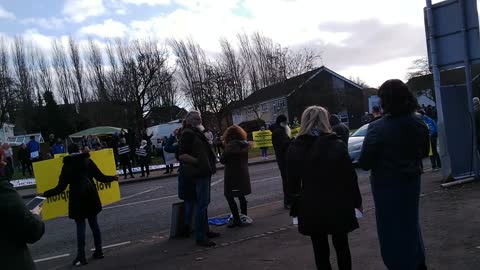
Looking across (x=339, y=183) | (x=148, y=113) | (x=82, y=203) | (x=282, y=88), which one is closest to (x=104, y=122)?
(x=148, y=113)

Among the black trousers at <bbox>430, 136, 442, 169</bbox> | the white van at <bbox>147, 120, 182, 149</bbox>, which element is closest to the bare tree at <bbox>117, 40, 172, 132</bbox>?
the white van at <bbox>147, 120, 182, 149</bbox>

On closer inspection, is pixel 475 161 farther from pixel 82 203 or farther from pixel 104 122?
pixel 104 122

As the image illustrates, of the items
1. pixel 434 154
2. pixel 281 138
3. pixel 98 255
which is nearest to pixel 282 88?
pixel 434 154

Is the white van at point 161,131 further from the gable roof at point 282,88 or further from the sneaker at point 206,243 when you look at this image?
the sneaker at point 206,243

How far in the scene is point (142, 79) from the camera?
155ft

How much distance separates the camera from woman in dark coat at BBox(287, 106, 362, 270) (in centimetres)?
431

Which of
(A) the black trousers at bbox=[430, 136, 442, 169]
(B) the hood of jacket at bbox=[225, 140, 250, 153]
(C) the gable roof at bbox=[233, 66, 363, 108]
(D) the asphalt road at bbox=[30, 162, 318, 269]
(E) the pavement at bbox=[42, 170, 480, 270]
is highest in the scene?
(C) the gable roof at bbox=[233, 66, 363, 108]

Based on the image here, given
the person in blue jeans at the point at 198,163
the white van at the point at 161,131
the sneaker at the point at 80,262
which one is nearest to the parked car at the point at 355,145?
the person in blue jeans at the point at 198,163

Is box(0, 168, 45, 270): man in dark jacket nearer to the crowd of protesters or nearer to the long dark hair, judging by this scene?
the crowd of protesters

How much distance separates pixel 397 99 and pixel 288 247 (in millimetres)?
3083

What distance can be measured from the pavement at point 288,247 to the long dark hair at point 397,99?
1973mm

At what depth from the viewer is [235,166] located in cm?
861

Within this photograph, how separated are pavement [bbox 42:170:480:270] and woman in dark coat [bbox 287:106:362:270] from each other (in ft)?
4.48

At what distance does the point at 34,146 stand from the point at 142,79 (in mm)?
21473
